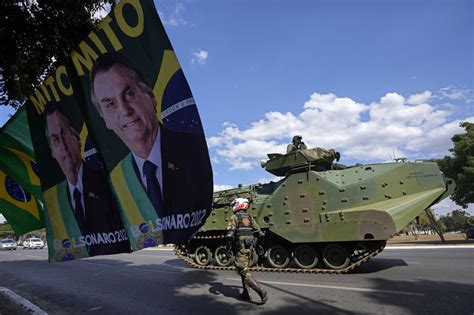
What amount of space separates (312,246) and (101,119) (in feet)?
26.6

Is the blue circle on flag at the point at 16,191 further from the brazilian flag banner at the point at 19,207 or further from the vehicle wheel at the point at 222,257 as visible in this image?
the vehicle wheel at the point at 222,257

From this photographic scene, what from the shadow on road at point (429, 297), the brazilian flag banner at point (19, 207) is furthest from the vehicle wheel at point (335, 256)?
the brazilian flag banner at point (19, 207)

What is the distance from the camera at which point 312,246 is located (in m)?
11.4

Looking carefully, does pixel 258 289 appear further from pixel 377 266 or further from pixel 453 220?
pixel 453 220

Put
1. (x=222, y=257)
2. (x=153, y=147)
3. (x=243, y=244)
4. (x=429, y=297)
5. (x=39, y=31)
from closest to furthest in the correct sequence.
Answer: (x=153, y=147)
(x=39, y=31)
(x=429, y=297)
(x=243, y=244)
(x=222, y=257)

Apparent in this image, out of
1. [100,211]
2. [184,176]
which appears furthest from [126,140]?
[100,211]

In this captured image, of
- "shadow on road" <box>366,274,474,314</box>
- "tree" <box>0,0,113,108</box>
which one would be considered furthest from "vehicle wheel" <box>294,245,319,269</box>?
"tree" <box>0,0,113,108</box>

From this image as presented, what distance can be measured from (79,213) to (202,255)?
835cm

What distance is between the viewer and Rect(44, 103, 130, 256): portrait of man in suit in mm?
5289

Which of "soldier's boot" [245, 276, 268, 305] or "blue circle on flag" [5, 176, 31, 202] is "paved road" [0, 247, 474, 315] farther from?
"blue circle on flag" [5, 176, 31, 202]

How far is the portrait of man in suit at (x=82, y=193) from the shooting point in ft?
17.4

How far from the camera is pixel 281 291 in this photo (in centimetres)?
793

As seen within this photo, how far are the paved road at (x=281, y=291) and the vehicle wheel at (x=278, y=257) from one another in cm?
124

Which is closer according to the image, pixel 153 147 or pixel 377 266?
pixel 153 147
